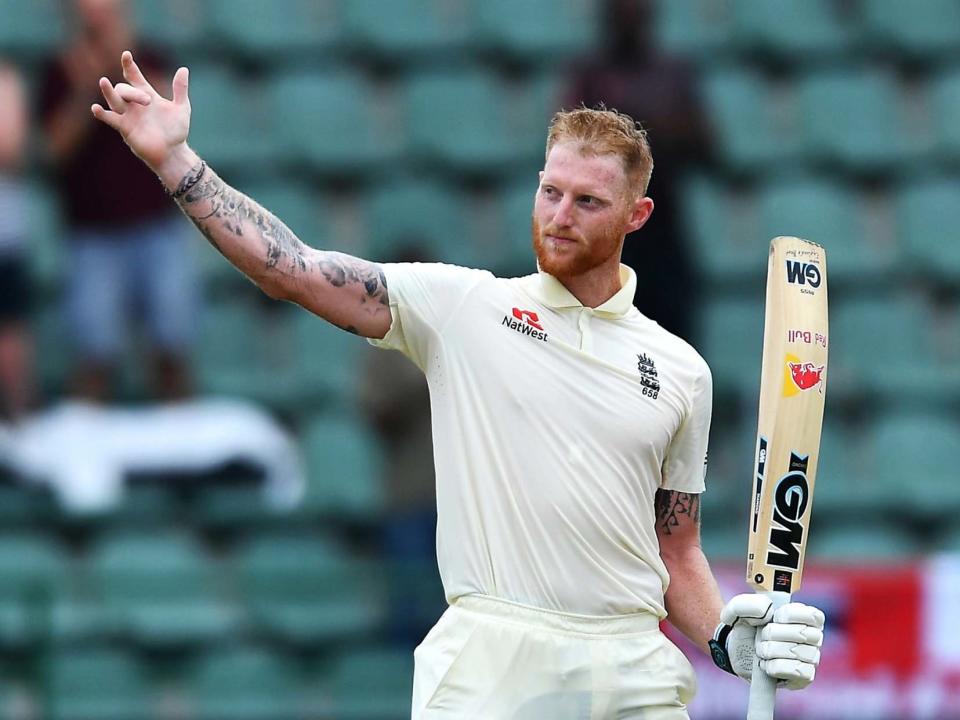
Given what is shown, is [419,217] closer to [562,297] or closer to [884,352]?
[884,352]

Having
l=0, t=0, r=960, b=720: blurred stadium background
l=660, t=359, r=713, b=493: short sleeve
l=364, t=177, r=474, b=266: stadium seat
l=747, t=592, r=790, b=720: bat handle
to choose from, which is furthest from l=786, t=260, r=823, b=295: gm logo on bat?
l=364, t=177, r=474, b=266: stadium seat

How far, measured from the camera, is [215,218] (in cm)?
428

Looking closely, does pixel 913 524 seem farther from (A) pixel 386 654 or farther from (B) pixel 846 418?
(A) pixel 386 654

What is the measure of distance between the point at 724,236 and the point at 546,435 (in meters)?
6.15

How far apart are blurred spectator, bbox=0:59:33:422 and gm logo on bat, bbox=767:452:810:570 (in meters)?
5.03

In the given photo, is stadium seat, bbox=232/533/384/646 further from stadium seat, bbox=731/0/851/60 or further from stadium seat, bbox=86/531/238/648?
stadium seat, bbox=731/0/851/60

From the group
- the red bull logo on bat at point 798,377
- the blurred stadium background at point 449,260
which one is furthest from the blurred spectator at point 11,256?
the red bull logo on bat at point 798,377

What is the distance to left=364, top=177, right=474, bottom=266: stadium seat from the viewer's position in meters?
9.93

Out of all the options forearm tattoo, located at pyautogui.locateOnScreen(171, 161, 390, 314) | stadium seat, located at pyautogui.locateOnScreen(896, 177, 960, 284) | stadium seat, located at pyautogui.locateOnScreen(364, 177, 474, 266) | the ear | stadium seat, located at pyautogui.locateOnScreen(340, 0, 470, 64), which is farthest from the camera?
stadium seat, located at pyautogui.locateOnScreen(340, 0, 470, 64)

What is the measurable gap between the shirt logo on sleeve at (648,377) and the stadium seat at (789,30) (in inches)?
270

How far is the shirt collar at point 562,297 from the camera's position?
4.59 metres

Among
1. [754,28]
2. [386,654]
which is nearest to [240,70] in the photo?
[754,28]

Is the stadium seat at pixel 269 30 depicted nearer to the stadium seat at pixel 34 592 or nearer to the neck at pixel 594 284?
the stadium seat at pixel 34 592

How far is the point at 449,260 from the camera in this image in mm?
9828
